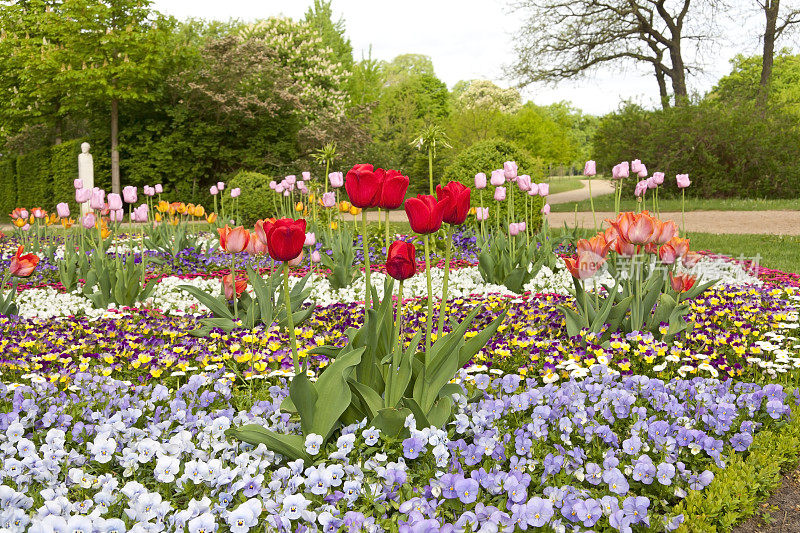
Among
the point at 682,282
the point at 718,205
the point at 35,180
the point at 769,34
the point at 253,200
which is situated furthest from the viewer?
the point at 769,34

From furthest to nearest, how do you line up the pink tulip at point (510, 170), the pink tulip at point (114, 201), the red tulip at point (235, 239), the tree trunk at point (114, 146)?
the tree trunk at point (114, 146), the pink tulip at point (510, 170), the pink tulip at point (114, 201), the red tulip at point (235, 239)

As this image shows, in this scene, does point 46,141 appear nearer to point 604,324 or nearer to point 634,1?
point 634,1

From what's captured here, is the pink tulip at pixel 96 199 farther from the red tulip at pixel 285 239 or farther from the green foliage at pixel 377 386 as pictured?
the red tulip at pixel 285 239

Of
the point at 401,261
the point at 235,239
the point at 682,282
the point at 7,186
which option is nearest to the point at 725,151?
the point at 682,282

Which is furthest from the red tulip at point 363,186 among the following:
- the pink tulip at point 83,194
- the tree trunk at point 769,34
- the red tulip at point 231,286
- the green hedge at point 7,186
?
the tree trunk at point 769,34

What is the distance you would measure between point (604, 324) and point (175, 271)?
4974 millimetres

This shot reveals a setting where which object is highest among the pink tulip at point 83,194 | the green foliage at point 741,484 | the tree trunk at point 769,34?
the tree trunk at point 769,34

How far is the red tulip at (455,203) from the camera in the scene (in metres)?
1.92

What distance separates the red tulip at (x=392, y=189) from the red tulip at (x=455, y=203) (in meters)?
0.14

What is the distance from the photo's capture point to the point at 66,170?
58.7 feet

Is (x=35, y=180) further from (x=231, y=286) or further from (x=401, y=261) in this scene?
(x=401, y=261)

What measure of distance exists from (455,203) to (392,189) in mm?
209

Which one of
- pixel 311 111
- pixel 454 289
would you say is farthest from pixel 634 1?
pixel 454 289

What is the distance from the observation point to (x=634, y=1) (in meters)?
21.3
